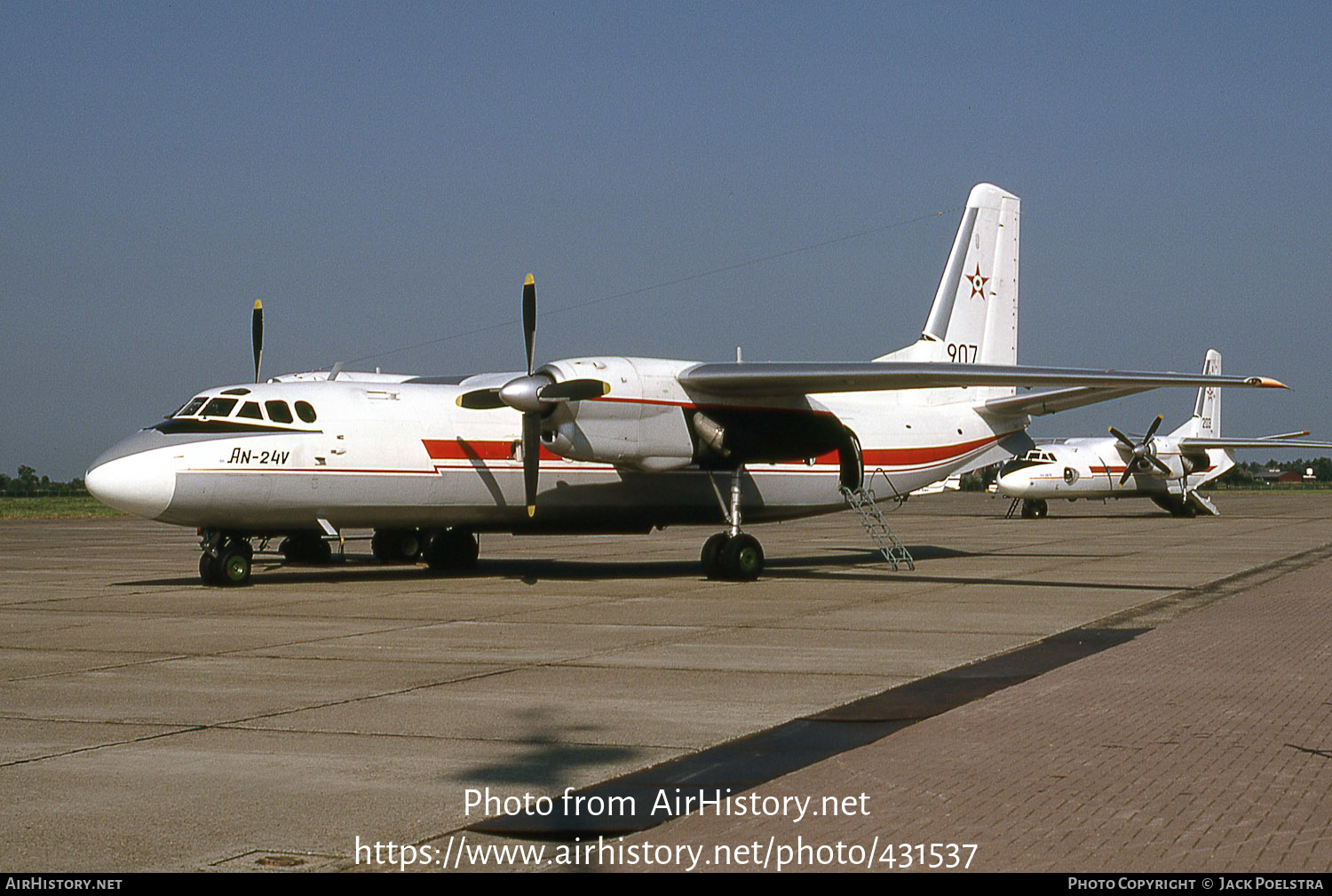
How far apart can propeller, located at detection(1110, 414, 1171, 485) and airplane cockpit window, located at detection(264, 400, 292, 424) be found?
122ft

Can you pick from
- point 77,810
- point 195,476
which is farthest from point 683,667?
point 195,476

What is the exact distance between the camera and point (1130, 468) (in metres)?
50.3

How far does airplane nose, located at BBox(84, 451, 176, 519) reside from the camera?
18.2 m

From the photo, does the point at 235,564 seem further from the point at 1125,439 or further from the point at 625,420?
the point at 1125,439

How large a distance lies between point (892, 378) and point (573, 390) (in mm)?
4797

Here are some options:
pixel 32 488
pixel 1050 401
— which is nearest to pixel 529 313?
pixel 1050 401

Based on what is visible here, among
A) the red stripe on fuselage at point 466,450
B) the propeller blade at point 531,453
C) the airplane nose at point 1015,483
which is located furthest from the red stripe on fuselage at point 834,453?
the airplane nose at point 1015,483

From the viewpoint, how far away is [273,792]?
6957 mm

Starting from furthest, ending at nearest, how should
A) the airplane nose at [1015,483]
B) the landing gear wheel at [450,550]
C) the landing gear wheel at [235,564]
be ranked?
the airplane nose at [1015,483] → the landing gear wheel at [450,550] → the landing gear wheel at [235,564]

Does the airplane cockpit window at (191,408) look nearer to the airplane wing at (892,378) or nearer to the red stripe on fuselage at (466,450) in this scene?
the red stripe on fuselage at (466,450)

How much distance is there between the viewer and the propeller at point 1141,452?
49875mm

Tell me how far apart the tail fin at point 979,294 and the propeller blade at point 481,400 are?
9.34 m

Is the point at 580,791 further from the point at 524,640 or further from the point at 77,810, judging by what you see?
the point at 524,640

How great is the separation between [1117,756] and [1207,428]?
167 ft
